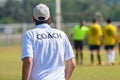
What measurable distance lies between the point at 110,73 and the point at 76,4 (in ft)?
293

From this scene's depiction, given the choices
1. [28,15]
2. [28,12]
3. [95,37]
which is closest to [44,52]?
[95,37]

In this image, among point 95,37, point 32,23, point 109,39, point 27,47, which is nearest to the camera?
point 27,47

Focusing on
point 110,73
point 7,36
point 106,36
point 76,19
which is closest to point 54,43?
point 110,73

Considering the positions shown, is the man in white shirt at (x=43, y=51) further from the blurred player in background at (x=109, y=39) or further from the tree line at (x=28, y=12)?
the tree line at (x=28, y=12)

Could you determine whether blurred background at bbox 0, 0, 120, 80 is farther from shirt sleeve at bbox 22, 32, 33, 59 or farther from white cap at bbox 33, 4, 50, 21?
shirt sleeve at bbox 22, 32, 33, 59

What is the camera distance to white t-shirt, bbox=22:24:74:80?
7.28m

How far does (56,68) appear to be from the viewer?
7.37 m

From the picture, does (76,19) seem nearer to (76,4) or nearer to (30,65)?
(76,4)

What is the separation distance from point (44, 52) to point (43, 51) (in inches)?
0.8

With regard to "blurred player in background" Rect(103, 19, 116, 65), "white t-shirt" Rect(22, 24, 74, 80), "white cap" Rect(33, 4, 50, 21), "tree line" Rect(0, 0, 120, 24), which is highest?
"white cap" Rect(33, 4, 50, 21)

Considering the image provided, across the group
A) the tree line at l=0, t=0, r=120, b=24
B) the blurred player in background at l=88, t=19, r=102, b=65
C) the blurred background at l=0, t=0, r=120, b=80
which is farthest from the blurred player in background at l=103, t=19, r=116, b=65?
the tree line at l=0, t=0, r=120, b=24

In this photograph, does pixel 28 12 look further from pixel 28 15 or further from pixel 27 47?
pixel 27 47

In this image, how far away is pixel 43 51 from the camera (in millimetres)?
7328

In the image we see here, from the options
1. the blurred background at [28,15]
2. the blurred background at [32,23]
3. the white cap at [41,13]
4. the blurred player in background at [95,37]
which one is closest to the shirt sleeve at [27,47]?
the white cap at [41,13]
